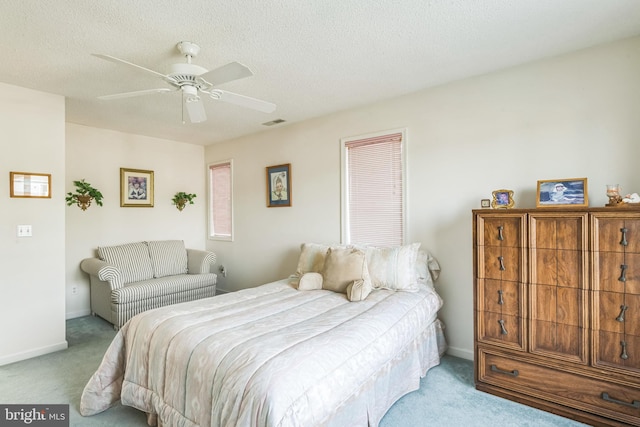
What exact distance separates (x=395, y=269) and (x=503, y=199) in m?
1.05

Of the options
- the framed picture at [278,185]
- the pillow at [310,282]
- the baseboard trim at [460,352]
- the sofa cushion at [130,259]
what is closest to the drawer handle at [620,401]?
the baseboard trim at [460,352]

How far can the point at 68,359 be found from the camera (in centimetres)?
302

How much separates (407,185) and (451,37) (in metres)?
1.39

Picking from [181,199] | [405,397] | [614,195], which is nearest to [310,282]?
[405,397]

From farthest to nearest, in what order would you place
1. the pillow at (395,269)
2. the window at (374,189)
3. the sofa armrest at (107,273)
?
the sofa armrest at (107,273), the window at (374,189), the pillow at (395,269)

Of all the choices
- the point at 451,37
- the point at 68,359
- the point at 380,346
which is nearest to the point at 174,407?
the point at 380,346

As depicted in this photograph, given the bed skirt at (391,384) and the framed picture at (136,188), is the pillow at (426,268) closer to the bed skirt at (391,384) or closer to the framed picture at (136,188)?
the bed skirt at (391,384)

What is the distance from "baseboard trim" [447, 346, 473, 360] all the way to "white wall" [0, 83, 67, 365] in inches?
151

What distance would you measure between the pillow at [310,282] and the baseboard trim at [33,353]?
2.52m

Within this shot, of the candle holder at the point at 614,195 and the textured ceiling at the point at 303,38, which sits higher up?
the textured ceiling at the point at 303,38

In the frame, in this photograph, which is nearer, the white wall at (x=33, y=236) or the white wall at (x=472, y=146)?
the white wall at (x=472, y=146)

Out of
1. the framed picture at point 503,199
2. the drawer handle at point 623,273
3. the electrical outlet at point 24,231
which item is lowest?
the drawer handle at point 623,273

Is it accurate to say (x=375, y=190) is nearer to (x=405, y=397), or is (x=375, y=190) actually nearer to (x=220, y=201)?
(x=405, y=397)

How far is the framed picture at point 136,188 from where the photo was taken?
470cm
